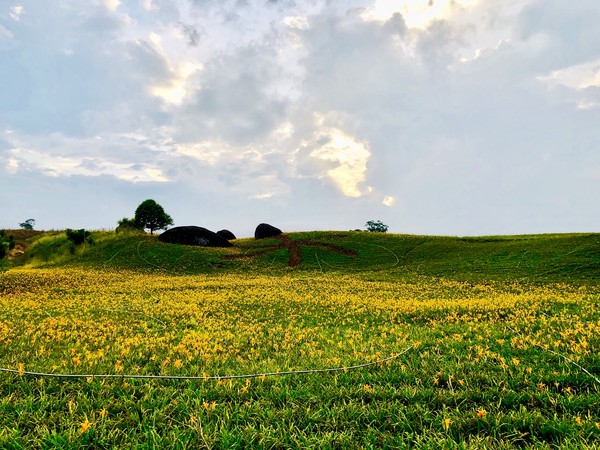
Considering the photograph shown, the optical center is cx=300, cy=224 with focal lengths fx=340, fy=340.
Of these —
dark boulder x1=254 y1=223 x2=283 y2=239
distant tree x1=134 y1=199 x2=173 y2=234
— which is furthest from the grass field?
distant tree x1=134 y1=199 x2=173 y2=234

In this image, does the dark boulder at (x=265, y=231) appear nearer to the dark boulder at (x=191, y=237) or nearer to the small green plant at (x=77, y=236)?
the dark boulder at (x=191, y=237)

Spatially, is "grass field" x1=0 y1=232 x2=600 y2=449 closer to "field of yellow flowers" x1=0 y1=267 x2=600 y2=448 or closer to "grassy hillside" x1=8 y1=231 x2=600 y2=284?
"field of yellow flowers" x1=0 y1=267 x2=600 y2=448

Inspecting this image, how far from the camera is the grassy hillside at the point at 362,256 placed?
2666cm

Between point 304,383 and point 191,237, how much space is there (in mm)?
43097

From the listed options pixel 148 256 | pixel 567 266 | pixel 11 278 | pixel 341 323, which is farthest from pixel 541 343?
pixel 148 256

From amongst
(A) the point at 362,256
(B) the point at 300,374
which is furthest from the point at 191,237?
(B) the point at 300,374

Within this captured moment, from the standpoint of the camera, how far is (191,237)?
45.8 m

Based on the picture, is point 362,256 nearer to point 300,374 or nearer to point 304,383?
point 300,374

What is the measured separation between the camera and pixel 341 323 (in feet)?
34.9

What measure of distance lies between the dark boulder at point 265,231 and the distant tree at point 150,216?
65.8ft

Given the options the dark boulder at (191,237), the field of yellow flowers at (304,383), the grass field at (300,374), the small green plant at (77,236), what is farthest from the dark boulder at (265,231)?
the field of yellow flowers at (304,383)

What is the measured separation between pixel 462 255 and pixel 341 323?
29.1 meters

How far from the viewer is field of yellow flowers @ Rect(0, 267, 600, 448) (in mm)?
3947

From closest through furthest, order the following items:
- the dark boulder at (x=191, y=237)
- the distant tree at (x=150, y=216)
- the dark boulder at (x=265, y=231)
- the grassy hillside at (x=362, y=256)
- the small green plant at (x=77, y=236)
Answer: the grassy hillside at (x=362, y=256) → the small green plant at (x=77, y=236) → the dark boulder at (x=191, y=237) → the dark boulder at (x=265, y=231) → the distant tree at (x=150, y=216)
